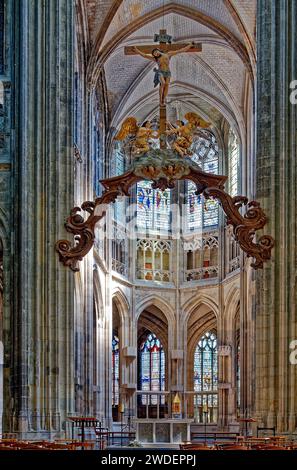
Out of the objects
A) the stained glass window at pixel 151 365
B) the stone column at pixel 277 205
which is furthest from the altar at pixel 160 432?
the stained glass window at pixel 151 365

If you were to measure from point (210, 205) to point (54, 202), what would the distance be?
20.5 metres

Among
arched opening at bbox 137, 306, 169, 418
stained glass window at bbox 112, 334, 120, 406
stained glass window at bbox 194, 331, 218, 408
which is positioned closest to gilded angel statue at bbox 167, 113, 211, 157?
stained glass window at bbox 112, 334, 120, 406

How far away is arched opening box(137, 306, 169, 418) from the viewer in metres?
46.5

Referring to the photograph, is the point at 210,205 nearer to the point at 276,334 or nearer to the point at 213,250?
the point at 213,250

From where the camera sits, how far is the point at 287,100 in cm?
2630

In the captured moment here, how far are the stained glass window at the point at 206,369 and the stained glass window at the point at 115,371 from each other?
3447 millimetres

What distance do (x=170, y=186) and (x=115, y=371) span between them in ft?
64.3

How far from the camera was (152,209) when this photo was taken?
47000 millimetres

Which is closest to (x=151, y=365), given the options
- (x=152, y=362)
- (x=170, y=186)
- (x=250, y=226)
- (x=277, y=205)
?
(x=152, y=362)

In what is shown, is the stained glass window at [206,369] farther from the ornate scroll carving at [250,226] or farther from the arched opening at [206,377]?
the ornate scroll carving at [250,226]

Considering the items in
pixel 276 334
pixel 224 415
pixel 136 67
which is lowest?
pixel 224 415
